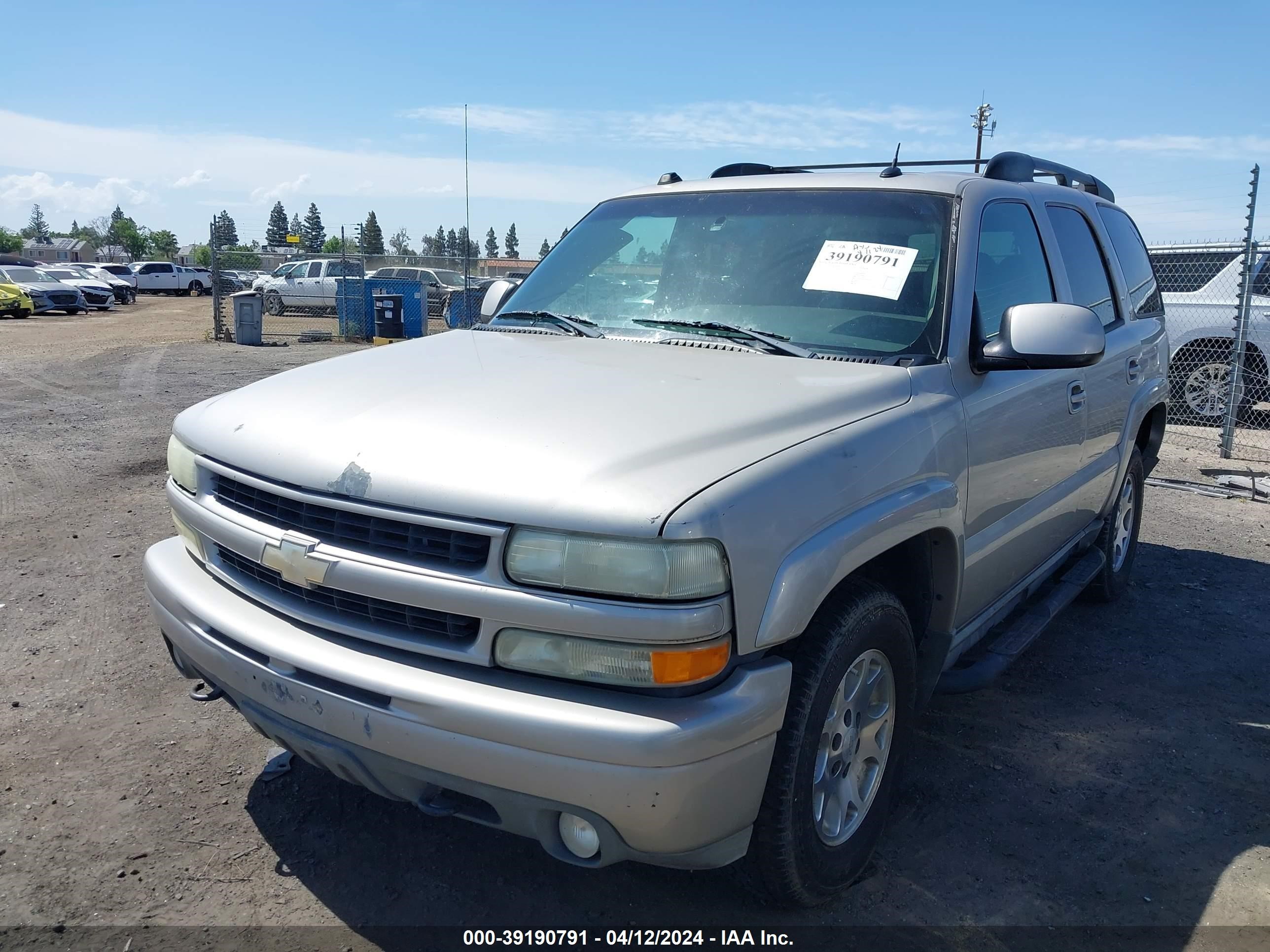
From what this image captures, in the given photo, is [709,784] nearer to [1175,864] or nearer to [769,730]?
[769,730]

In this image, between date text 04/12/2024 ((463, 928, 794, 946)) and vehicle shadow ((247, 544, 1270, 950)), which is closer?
date text 04/12/2024 ((463, 928, 794, 946))

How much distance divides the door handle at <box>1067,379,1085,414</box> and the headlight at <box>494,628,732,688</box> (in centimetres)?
233

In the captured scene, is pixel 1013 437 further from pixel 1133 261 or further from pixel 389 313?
pixel 389 313

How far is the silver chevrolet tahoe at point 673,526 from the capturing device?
204cm

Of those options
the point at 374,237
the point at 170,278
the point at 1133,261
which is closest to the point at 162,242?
the point at 374,237

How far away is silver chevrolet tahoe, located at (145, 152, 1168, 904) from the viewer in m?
2.04

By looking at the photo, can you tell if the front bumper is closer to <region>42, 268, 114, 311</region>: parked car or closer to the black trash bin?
the black trash bin

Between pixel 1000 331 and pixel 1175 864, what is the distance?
1.68 m

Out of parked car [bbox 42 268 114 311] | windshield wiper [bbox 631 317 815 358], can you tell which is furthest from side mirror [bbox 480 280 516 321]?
parked car [bbox 42 268 114 311]

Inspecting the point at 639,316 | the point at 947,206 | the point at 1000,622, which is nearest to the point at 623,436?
the point at 639,316

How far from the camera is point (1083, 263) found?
4.29m

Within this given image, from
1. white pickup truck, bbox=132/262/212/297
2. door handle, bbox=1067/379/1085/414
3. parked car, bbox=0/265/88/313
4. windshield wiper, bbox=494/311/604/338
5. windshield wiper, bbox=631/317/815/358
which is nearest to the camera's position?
windshield wiper, bbox=631/317/815/358

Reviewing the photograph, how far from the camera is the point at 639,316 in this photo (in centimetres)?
346

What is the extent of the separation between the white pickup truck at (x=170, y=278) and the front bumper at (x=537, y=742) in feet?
167
